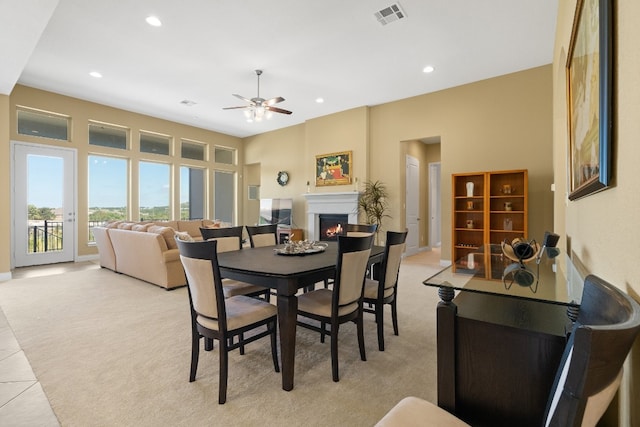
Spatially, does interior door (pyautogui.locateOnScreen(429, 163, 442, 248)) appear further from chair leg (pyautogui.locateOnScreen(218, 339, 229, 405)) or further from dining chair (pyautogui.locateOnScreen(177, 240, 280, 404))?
chair leg (pyautogui.locateOnScreen(218, 339, 229, 405))

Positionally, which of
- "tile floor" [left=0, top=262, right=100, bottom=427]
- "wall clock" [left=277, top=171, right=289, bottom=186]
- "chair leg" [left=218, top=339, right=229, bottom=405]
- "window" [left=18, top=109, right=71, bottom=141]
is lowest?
"tile floor" [left=0, top=262, right=100, bottom=427]

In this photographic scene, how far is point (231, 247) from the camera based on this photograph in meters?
3.24

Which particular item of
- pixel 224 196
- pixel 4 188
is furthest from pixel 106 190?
pixel 224 196

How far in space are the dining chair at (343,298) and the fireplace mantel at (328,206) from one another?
186 inches

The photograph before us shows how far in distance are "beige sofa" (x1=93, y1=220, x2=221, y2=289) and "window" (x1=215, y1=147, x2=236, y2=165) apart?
4423 millimetres

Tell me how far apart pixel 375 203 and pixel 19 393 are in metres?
5.81

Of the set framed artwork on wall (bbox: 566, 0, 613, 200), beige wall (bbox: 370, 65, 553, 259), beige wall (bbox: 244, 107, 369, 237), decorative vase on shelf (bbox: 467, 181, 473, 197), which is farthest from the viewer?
beige wall (bbox: 244, 107, 369, 237)

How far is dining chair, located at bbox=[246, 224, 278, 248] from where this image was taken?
346cm

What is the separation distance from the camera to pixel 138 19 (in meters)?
3.73

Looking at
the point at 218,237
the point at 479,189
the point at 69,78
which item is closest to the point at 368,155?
the point at 479,189

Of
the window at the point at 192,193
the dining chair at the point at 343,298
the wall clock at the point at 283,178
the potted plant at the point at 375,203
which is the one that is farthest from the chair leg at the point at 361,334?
the window at the point at 192,193

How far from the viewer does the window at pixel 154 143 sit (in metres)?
7.75

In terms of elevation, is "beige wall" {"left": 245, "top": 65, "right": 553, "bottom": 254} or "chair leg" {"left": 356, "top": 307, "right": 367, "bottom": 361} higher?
"beige wall" {"left": 245, "top": 65, "right": 553, "bottom": 254}

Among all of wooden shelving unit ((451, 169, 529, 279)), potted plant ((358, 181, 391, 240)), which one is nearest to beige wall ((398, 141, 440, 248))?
potted plant ((358, 181, 391, 240))
